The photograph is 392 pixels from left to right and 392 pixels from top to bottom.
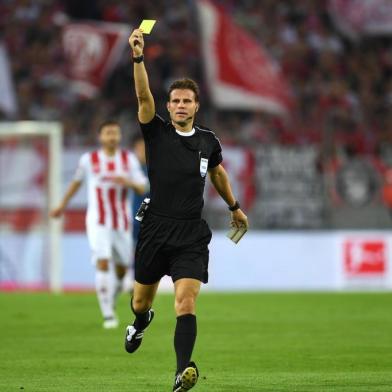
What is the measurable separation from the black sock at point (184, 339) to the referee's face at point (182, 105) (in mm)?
1396

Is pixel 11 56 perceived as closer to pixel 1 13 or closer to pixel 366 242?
pixel 1 13

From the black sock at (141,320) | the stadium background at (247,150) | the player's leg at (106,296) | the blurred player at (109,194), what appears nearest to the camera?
the black sock at (141,320)

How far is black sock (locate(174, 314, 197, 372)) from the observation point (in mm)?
7164

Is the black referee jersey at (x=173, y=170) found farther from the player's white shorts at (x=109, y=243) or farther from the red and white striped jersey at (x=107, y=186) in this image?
the red and white striped jersey at (x=107, y=186)

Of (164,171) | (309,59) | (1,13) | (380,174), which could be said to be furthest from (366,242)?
(164,171)

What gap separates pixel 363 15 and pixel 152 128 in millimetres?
17629

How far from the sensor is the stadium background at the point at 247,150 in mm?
14820

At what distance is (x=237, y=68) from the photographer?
23.1 m

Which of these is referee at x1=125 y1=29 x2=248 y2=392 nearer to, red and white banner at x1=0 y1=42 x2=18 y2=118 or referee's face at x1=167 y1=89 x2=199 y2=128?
referee's face at x1=167 y1=89 x2=199 y2=128

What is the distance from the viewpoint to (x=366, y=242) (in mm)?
20531

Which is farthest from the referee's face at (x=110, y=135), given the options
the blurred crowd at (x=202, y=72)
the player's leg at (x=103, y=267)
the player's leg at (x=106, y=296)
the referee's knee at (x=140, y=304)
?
the blurred crowd at (x=202, y=72)

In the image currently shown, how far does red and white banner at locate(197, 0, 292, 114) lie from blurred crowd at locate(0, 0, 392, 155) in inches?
13.8

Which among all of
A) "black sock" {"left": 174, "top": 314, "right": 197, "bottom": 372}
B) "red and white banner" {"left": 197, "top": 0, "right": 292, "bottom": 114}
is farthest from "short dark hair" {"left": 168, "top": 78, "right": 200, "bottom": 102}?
"red and white banner" {"left": 197, "top": 0, "right": 292, "bottom": 114}

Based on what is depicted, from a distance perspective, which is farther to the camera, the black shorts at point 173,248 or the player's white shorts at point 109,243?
the player's white shorts at point 109,243
